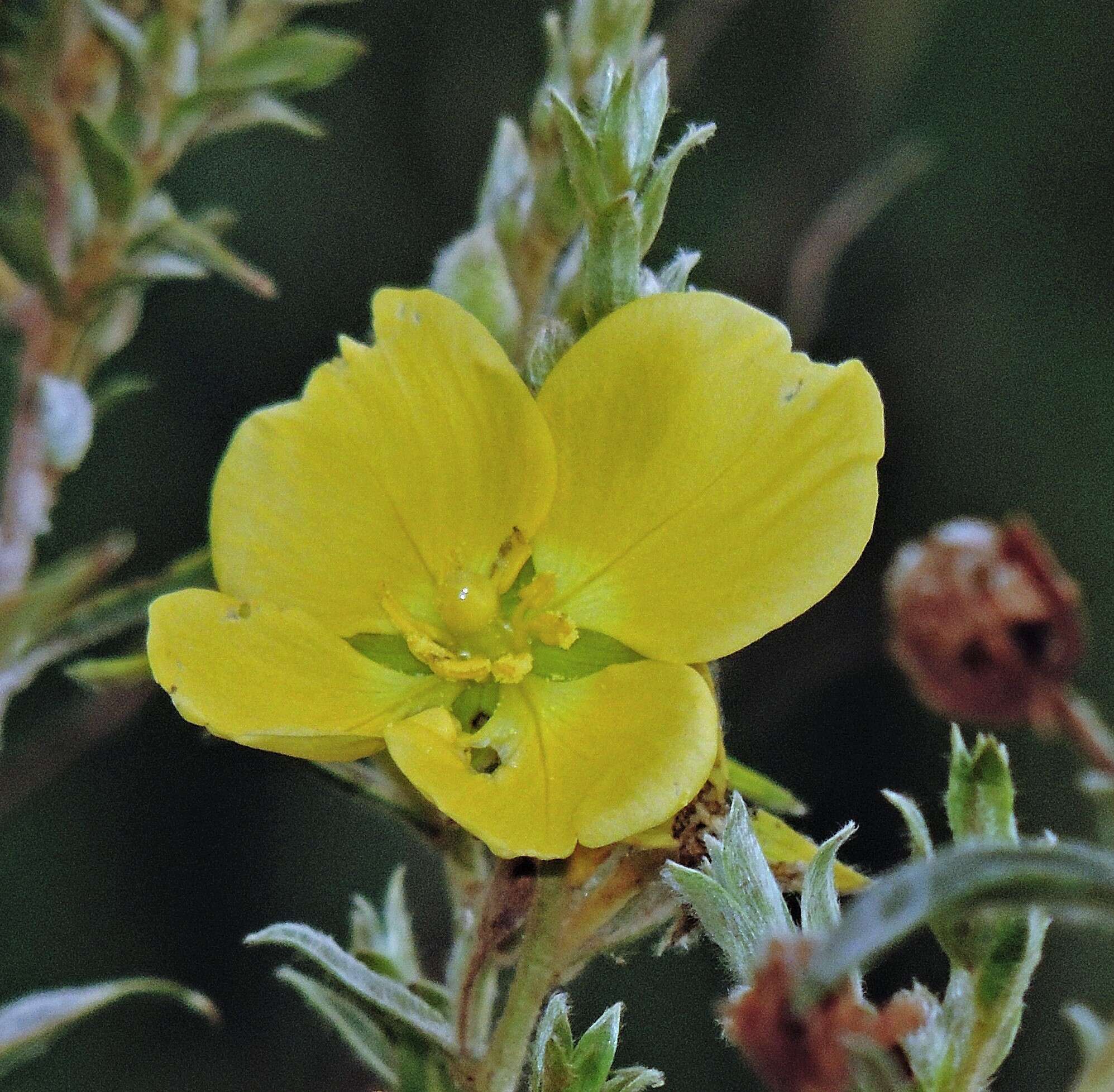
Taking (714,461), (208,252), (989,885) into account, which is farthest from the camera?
(208,252)

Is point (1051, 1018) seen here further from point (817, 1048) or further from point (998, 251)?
point (817, 1048)

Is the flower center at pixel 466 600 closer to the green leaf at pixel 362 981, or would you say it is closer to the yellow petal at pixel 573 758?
the yellow petal at pixel 573 758

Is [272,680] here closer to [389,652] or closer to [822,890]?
[389,652]

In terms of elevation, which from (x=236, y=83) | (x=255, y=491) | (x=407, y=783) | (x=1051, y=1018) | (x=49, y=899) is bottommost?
(x=1051, y=1018)

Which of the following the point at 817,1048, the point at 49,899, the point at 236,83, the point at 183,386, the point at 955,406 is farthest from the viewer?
the point at 955,406

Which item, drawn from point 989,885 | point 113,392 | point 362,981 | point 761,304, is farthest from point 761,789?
point 761,304

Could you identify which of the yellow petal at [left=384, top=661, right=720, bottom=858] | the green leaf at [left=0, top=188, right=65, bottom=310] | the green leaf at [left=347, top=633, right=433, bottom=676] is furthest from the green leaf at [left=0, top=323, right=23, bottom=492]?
the yellow petal at [left=384, top=661, right=720, bottom=858]

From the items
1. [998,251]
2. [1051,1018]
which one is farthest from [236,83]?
[1051,1018]
